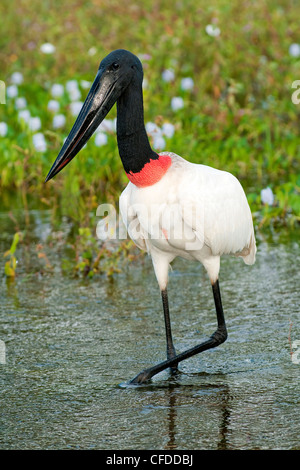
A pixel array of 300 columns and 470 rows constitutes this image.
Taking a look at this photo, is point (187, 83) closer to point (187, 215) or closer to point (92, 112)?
point (92, 112)

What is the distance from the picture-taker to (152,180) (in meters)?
3.62

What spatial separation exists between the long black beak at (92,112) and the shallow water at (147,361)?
91cm

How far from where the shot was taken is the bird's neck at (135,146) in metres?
3.60

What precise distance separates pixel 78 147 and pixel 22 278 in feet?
5.95

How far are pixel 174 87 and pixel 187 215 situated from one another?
5.12 m

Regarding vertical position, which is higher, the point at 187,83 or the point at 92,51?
the point at 92,51

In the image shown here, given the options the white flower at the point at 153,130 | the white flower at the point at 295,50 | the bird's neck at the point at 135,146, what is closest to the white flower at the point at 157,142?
the white flower at the point at 153,130

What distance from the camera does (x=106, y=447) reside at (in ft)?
9.83

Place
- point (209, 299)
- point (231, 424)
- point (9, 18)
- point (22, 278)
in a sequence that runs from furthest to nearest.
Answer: point (9, 18) → point (22, 278) → point (209, 299) → point (231, 424)

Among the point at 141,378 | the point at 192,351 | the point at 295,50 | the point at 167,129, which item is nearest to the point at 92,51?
the point at 295,50

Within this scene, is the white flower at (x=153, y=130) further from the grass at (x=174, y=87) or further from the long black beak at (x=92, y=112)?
the long black beak at (x=92, y=112)

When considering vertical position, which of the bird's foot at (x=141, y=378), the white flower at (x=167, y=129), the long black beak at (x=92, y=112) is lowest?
the bird's foot at (x=141, y=378)
